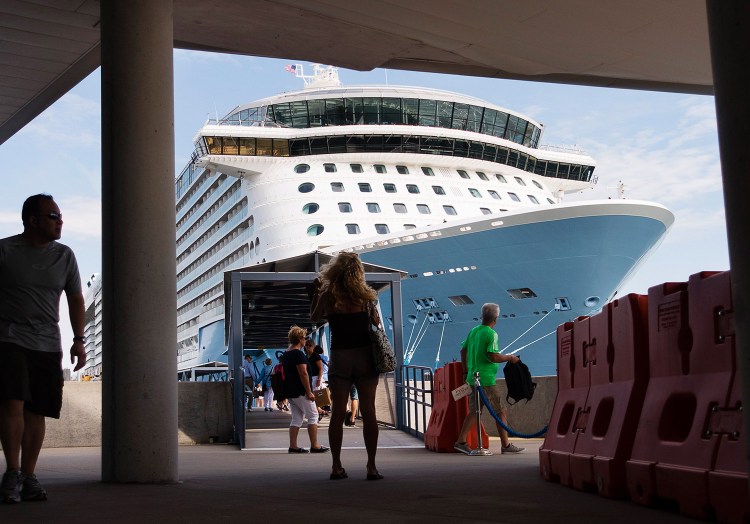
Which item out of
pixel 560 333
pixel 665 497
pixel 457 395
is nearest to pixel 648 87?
pixel 457 395

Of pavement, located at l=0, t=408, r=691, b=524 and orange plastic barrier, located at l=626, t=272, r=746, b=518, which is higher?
orange plastic barrier, located at l=626, t=272, r=746, b=518

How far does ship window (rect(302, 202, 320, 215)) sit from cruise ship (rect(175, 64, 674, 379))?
0.17 feet

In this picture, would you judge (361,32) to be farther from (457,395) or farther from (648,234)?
(648,234)

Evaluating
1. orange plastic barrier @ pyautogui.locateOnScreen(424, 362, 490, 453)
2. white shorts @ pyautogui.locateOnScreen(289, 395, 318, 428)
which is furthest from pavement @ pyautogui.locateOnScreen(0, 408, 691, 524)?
white shorts @ pyautogui.locateOnScreen(289, 395, 318, 428)

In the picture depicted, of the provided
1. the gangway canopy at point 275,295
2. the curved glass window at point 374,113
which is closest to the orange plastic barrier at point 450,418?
the gangway canopy at point 275,295

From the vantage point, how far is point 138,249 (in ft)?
21.1

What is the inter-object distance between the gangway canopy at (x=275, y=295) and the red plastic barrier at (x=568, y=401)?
5.78 meters

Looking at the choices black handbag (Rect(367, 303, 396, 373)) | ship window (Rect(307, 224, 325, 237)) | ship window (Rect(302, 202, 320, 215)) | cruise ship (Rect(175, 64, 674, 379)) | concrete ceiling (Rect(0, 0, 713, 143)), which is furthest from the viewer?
ship window (Rect(302, 202, 320, 215))

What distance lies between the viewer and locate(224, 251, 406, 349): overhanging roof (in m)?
13.3

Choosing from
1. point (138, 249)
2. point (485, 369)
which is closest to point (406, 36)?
point (485, 369)

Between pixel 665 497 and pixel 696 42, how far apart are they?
274 inches

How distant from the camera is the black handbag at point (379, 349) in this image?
20.3 ft

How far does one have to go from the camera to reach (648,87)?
12039mm

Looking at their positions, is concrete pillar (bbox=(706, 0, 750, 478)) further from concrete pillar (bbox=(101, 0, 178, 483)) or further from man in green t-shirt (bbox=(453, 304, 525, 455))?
man in green t-shirt (bbox=(453, 304, 525, 455))
